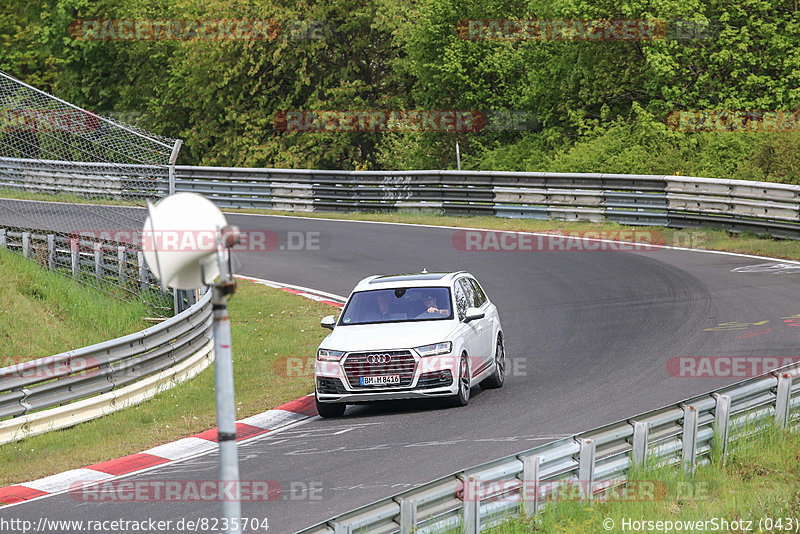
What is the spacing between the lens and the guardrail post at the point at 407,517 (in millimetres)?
7387

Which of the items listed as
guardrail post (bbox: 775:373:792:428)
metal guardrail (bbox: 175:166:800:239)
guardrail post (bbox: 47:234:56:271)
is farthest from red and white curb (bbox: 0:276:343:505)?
metal guardrail (bbox: 175:166:800:239)

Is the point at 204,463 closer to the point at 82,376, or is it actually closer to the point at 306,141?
the point at 82,376

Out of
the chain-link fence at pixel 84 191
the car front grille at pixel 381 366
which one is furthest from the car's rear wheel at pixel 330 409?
the chain-link fence at pixel 84 191

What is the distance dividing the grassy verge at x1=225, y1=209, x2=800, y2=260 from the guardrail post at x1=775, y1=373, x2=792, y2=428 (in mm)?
11497

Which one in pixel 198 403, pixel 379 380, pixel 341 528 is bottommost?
pixel 198 403

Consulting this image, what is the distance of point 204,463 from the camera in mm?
11273

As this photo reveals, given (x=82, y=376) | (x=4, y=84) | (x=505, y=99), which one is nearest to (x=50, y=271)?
(x=4, y=84)

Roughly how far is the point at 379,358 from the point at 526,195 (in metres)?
16.6

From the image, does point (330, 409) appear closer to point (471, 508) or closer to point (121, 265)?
point (471, 508)

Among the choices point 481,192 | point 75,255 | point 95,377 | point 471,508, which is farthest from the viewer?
point 481,192

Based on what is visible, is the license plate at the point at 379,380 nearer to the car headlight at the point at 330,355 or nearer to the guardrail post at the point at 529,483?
the car headlight at the point at 330,355

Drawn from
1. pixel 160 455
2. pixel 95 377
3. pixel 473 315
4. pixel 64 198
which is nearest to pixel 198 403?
pixel 95 377

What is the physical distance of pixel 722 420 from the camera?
999 cm

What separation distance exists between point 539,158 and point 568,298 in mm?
16971
